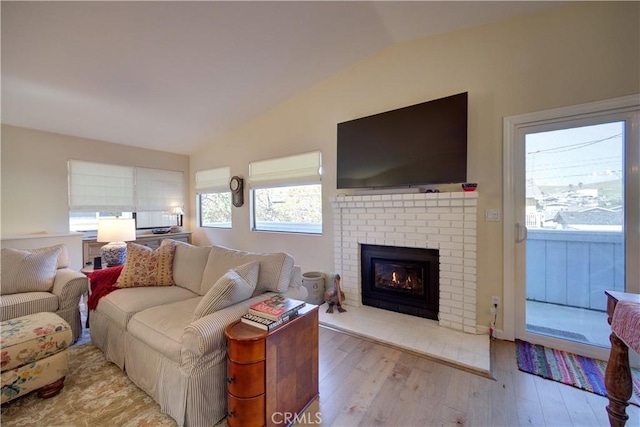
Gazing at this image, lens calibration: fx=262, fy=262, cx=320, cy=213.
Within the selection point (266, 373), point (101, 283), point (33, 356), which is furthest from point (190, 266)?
point (266, 373)

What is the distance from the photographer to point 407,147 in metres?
2.74

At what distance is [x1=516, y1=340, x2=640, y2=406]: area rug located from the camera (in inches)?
70.7

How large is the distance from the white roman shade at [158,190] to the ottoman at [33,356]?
322 cm

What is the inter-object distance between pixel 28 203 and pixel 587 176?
630cm

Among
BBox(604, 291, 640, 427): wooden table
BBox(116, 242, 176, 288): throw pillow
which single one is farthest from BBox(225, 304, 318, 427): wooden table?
BBox(604, 291, 640, 427): wooden table

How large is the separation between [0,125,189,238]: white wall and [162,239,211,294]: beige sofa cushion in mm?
2655

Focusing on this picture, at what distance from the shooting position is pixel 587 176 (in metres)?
2.16

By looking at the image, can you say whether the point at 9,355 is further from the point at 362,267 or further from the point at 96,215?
the point at 96,215

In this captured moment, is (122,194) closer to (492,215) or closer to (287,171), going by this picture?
(287,171)

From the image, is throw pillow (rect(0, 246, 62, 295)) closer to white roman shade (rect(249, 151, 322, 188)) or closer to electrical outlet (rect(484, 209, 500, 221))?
white roman shade (rect(249, 151, 322, 188))

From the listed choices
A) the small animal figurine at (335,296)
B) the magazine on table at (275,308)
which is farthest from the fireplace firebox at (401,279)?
the magazine on table at (275,308)

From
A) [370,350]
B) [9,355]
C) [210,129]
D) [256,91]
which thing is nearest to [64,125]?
[210,129]

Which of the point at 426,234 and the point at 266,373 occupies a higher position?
the point at 426,234

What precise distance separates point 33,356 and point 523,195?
3.85m
